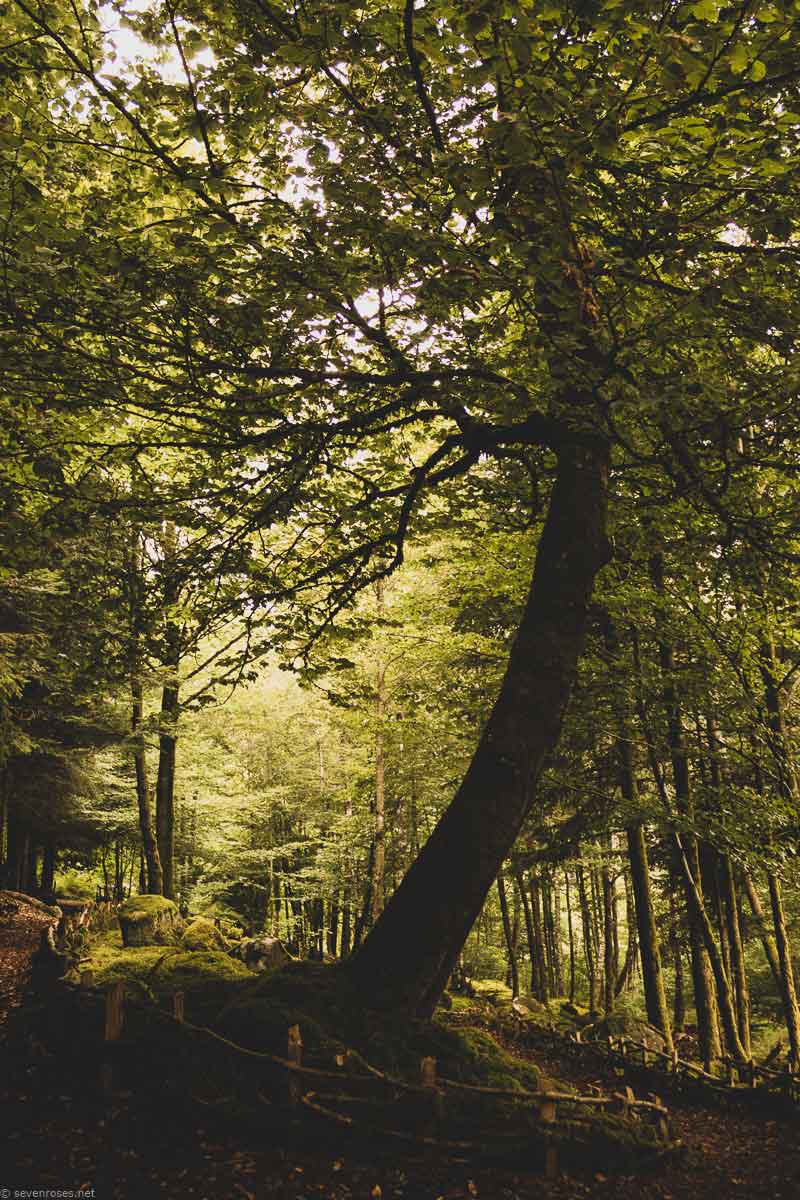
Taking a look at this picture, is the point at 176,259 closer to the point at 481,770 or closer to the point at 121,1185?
the point at 481,770

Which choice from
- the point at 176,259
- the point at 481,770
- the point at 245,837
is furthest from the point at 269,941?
the point at 245,837

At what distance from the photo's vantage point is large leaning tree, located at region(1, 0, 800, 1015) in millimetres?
3613

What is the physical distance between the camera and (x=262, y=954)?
11.6 meters

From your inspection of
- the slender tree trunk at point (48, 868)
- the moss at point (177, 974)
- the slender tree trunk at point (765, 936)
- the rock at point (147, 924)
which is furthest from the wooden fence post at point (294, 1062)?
the slender tree trunk at point (48, 868)

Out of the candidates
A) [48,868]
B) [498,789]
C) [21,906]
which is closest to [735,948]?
[498,789]

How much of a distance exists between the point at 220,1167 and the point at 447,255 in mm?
7139

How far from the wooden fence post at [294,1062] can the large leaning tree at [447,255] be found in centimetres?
81

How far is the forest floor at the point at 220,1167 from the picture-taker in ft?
17.9

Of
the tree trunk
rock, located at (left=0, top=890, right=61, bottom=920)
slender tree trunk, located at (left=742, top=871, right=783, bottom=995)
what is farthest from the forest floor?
rock, located at (left=0, top=890, right=61, bottom=920)

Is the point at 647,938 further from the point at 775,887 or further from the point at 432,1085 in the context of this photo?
Result: the point at 432,1085

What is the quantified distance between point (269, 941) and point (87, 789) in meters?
8.65

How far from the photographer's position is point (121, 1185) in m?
5.45

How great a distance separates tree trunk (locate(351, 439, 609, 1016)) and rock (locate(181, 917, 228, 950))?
714 cm

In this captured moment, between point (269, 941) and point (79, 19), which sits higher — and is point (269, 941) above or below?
below
